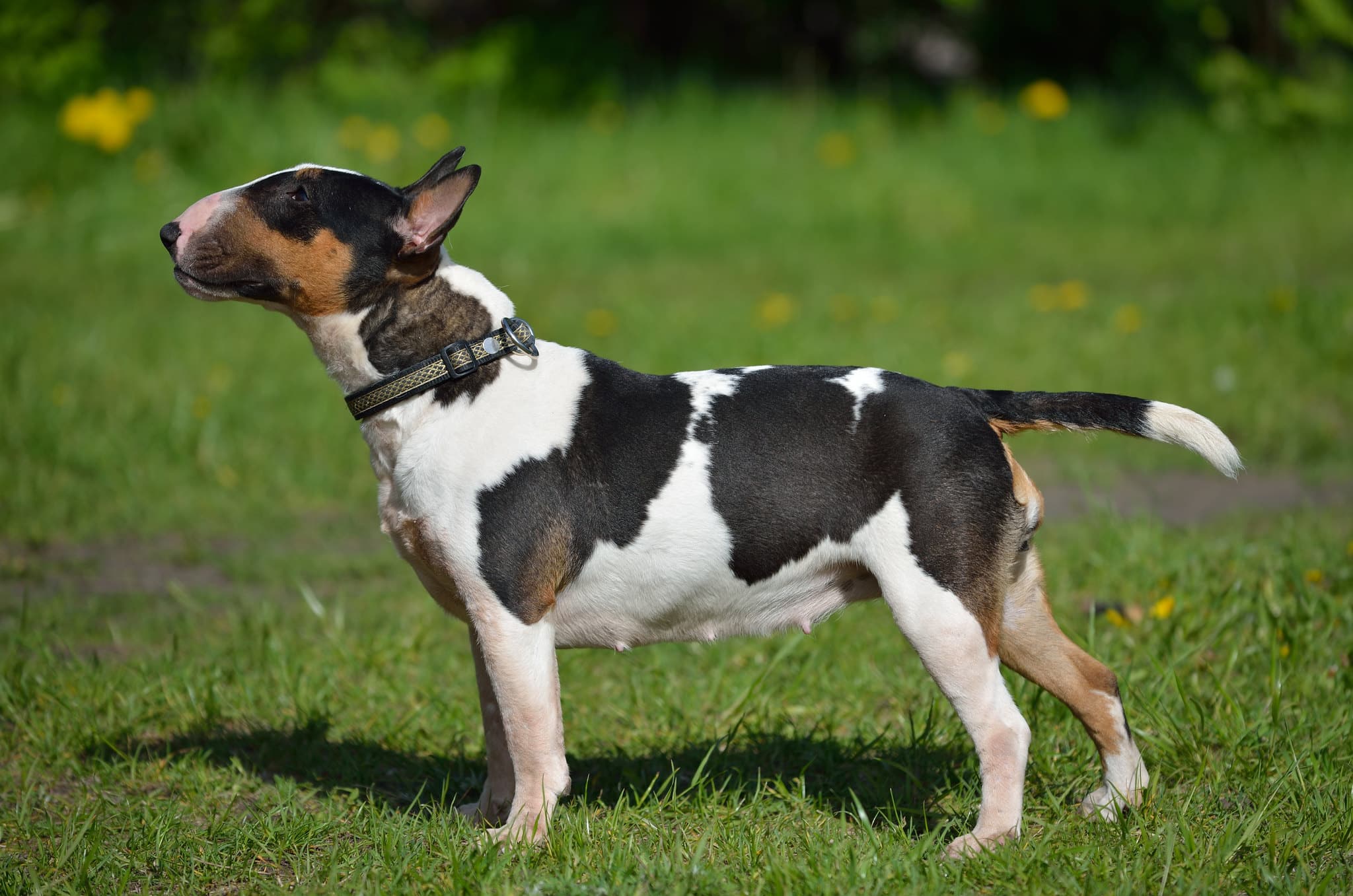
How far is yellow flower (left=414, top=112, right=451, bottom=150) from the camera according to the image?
36.4ft

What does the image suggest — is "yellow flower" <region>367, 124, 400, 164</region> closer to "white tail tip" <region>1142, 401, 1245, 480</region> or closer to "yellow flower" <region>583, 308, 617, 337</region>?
"yellow flower" <region>583, 308, 617, 337</region>

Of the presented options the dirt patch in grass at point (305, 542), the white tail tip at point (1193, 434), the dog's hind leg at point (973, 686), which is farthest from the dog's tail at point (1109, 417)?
the dirt patch in grass at point (305, 542)

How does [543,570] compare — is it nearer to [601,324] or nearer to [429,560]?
[429,560]

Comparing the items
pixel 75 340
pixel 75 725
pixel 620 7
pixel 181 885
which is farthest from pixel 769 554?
pixel 620 7

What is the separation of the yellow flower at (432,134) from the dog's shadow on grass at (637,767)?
7760 mm

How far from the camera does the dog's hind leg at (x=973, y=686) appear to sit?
312cm

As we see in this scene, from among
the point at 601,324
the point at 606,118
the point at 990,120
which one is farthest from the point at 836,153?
the point at 601,324

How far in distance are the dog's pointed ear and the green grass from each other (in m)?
1.41

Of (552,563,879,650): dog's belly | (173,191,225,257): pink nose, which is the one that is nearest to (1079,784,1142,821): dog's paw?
(552,563,879,650): dog's belly

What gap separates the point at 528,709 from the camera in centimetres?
316

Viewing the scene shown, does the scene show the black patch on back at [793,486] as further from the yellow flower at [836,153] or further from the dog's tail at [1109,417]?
the yellow flower at [836,153]

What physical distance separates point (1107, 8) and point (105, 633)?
47.4ft

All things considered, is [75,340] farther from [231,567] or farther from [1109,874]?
[1109,874]

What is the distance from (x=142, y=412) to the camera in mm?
6695
